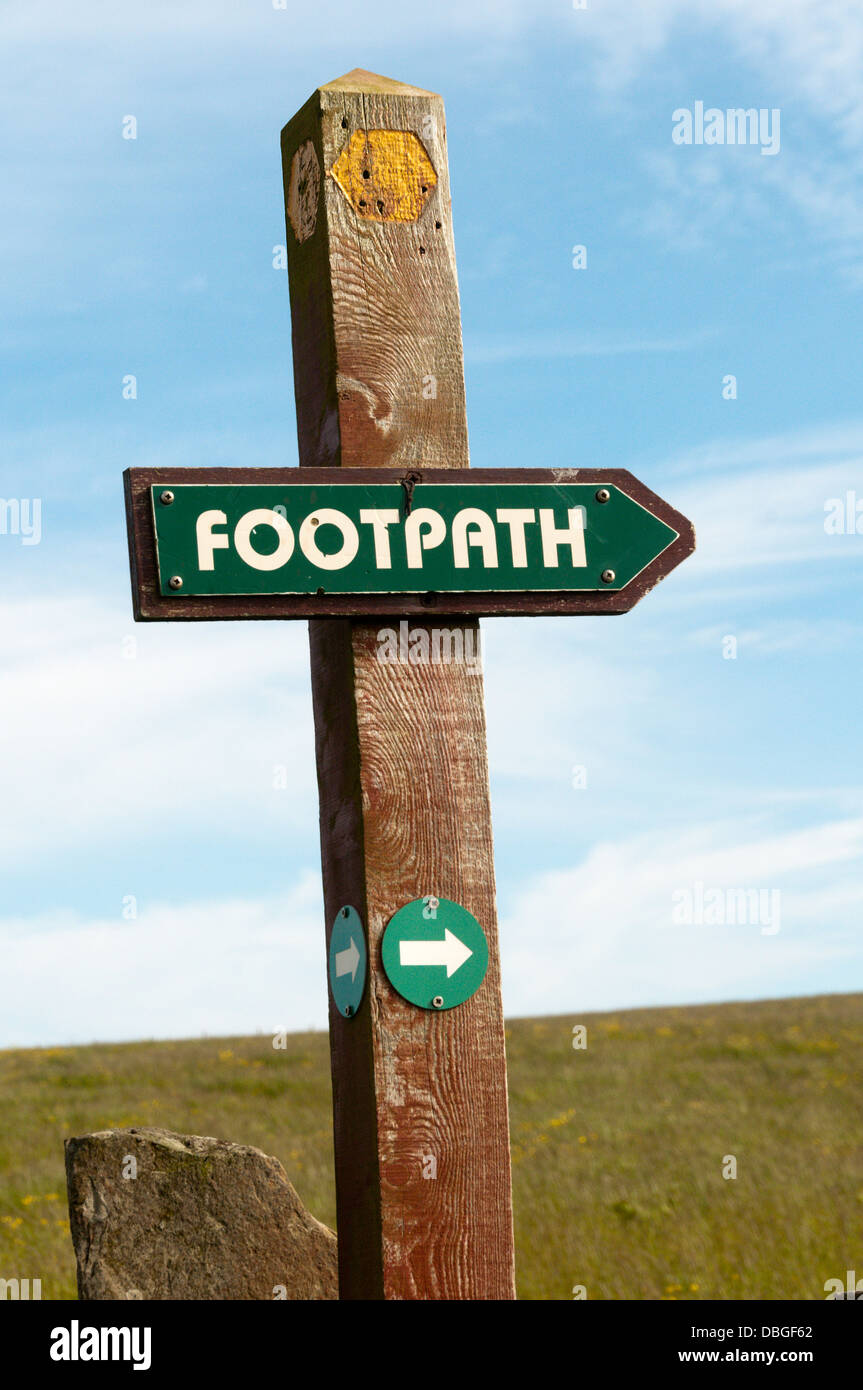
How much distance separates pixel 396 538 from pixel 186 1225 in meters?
3.28

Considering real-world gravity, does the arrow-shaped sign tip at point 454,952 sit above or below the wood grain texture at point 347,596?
below

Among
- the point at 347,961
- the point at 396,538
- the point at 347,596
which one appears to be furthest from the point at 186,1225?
the point at 396,538

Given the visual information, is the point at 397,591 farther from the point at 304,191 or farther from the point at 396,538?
the point at 304,191

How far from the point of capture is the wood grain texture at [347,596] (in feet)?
14.1

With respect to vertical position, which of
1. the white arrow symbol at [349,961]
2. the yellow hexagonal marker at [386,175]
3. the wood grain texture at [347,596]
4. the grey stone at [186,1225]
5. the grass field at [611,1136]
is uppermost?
the yellow hexagonal marker at [386,175]

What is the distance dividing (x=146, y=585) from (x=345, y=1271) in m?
2.25

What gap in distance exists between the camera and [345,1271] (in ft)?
14.6

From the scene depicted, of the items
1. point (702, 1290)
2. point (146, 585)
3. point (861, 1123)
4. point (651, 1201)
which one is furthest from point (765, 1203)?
point (146, 585)

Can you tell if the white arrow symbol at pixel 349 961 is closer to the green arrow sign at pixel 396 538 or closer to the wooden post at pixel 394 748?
the wooden post at pixel 394 748

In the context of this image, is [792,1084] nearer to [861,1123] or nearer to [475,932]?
[861,1123]

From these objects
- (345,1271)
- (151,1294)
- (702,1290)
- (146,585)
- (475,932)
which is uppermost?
(146,585)

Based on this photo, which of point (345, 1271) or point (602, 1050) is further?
point (602, 1050)

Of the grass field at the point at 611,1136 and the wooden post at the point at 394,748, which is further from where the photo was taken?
the grass field at the point at 611,1136

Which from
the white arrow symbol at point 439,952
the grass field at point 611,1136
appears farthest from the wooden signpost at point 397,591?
the grass field at point 611,1136
